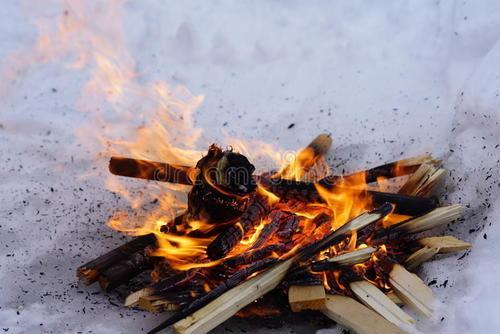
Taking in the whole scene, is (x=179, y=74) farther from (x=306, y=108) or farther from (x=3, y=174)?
(x=3, y=174)

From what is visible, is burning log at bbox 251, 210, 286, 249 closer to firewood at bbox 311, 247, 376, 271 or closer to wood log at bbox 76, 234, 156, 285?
firewood at bbox 311, 247, 376, 271

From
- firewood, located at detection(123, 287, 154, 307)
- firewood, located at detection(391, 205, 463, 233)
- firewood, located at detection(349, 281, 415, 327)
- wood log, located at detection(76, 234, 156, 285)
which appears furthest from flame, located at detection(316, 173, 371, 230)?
firewood, located at detection(123, 287, 154, 307)

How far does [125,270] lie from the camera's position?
11.2 feet

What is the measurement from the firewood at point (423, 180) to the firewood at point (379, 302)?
1004mm

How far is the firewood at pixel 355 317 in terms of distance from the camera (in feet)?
9.52

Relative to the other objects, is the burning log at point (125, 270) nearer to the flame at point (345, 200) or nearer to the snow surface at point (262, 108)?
the snow surface at point (262, 108)

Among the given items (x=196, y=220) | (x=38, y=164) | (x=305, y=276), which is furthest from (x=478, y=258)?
(x=38, y=164)

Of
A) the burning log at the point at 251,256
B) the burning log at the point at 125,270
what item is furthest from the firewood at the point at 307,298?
the burning log at the point at 125,270

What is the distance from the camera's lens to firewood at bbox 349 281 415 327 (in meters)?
2.97

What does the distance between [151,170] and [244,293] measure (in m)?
1.23

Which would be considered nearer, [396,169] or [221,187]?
[221,187]

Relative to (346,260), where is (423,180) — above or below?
above

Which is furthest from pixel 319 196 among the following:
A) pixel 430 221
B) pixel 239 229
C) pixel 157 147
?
pixel 157 147

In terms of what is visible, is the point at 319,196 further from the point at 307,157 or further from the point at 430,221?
the point at 307,157
